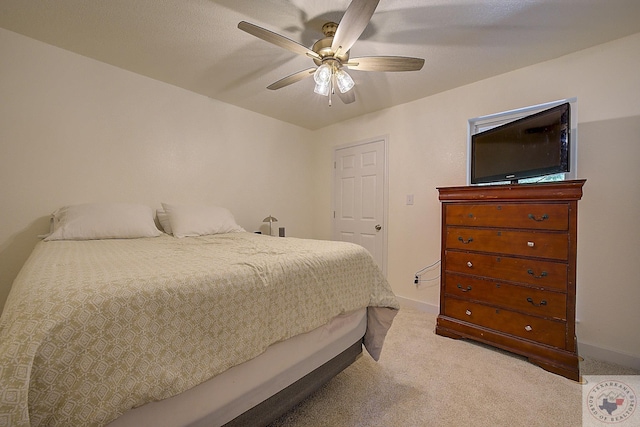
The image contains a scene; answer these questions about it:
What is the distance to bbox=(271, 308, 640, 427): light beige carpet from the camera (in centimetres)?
131

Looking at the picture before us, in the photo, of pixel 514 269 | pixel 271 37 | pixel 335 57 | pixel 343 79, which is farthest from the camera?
pixel 514 269

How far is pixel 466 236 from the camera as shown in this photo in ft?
7.07

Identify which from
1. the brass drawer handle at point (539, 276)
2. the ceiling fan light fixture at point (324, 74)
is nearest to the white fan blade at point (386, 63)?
the ceiling fan light fixture at point (324, 74)

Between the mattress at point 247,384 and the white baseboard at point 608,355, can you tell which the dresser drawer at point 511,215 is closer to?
the white baseboard at point 608,355

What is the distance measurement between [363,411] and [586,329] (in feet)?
6.25

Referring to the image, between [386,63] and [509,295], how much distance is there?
1876mm

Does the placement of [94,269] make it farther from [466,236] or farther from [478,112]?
[478,112]

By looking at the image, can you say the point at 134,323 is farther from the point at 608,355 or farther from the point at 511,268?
the point at 608,355

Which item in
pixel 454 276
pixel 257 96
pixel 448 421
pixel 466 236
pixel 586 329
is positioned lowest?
pixel 448 421

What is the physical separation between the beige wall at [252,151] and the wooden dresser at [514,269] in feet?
1.71

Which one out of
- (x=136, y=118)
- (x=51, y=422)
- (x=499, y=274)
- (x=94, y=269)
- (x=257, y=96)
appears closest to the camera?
(x=51, y=422)

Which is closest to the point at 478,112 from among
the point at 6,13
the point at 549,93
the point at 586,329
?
the point at 549,93

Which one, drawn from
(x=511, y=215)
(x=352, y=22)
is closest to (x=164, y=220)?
(x=352, y=22)

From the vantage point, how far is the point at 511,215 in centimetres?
193
